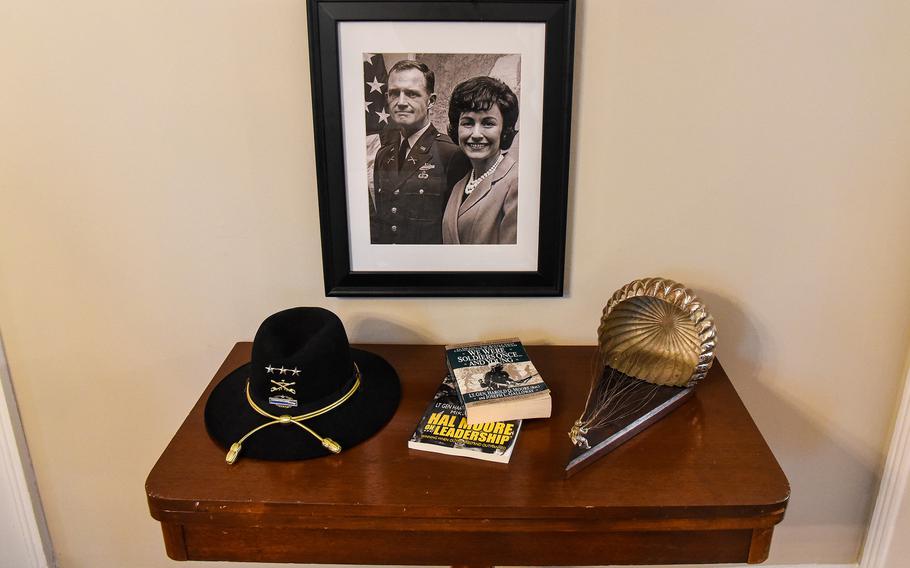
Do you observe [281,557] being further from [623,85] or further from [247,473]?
[623,85]

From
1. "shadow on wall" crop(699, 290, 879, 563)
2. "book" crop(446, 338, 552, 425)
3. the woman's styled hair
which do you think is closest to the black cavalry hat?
"book" crop(446, 338, 552, 425)

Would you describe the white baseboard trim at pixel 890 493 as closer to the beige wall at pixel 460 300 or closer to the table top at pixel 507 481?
the beige wall at pixel 460 300

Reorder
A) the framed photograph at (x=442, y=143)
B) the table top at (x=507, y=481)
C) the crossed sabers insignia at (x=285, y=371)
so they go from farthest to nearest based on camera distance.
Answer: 1. the framed photograph at (x=442, y=143)
2. the crossed sabers insignia at (x=285, y=371)
3. the table top at (x=507, y=481)

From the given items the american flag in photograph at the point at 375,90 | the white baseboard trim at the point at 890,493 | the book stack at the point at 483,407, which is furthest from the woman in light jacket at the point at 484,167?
the white baseboard trim at the point at 890,493

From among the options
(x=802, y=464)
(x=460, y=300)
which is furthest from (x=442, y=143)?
(x=802, y=464)

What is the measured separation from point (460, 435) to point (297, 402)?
24 cm

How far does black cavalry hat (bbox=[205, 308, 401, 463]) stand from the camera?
0.97 metres

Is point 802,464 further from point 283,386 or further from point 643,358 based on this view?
point 283,386

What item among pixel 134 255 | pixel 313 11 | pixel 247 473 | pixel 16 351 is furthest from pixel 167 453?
pixel 313 11

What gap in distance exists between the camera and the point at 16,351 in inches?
51.5

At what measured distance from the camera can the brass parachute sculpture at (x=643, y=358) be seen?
1.02m

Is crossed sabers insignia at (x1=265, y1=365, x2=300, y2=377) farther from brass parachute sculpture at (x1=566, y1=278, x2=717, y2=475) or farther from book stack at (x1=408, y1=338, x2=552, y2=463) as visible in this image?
brass parachute sculpture at (x1=566, y1=278, x2=717, y2=475)

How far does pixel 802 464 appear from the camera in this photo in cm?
140

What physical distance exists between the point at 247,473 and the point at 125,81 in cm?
68
